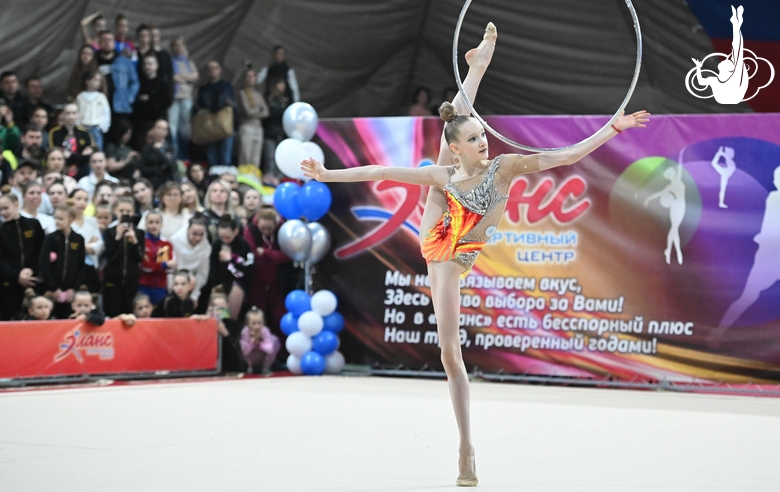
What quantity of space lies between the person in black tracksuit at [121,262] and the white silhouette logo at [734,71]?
715 cm

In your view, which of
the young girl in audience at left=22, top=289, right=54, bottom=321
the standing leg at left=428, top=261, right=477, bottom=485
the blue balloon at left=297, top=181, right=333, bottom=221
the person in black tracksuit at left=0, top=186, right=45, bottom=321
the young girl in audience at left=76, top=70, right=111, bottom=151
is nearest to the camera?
the standing leg at left=428, top=261, right=477, bottom=485

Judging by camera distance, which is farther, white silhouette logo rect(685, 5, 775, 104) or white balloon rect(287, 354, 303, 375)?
white silhouette logo rect(685, 5, 775, 104)

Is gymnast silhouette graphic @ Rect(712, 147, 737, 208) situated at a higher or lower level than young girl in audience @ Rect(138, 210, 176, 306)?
higher

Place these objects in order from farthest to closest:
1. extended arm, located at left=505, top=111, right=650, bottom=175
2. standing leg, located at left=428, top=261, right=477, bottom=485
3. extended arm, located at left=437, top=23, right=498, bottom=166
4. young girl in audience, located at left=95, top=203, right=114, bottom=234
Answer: young girl in audience, located at left=95, top=203, right=114, bottom=234, extended arm, located at left=437, top=23, right=498, bottom=166, standing leg, located at left=428, top=261, right=477, bottom=485, extended arm, located at left=505, top=111, right=650, bottom=175

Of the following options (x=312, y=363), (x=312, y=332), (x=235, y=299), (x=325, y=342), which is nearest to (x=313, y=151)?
(x=235, y=299)

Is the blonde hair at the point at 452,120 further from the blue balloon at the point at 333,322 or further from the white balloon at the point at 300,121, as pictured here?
the blue balloon at the point at 333,322

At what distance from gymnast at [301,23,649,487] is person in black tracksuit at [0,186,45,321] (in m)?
5.21

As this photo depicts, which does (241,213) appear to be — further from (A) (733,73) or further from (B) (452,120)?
(B) (452,120)

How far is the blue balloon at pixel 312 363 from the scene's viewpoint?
396 inches

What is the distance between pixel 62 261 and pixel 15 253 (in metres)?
0.42

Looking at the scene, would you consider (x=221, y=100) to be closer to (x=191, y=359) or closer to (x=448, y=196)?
(x=191, y=359)

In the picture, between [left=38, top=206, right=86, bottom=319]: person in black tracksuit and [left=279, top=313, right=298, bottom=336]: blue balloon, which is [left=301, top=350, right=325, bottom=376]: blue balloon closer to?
A: [left=279, top=313, right=298, bottom=336]: blue balloon

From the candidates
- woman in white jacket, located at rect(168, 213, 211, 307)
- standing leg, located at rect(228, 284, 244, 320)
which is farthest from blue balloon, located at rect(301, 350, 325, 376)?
woman in white jacket, located at rect(168, 213, 211, 307)

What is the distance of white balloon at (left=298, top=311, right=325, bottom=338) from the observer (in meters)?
9.99
